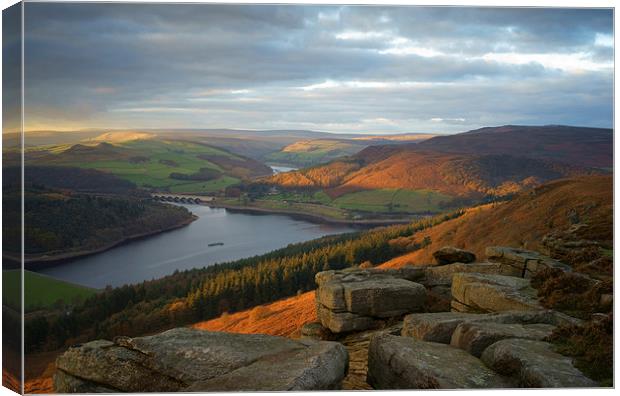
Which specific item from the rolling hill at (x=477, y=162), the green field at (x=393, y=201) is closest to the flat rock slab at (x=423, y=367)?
the rolling hill at (x=477, y=162)

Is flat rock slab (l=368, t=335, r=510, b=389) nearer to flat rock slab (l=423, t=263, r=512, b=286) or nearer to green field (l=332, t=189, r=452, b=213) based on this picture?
flat rock slab (l=423, t=263, r=512, b=286)

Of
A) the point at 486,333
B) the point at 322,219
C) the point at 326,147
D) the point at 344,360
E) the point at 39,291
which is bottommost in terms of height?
the point at 39,291

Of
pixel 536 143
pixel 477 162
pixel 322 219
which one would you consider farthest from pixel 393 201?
pixel 536 143

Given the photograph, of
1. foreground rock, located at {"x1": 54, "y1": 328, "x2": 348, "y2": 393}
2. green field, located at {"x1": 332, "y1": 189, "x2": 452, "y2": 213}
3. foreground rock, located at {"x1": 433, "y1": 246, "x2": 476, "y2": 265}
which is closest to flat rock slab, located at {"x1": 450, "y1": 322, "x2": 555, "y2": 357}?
→ foreground rock, located at {"x1": 54, "y1": 328, "x2": 348, "y2": 393}

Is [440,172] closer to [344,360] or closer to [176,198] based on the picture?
[176,198]

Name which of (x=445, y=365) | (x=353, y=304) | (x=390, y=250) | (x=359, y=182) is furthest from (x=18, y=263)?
(x=390, y=250)

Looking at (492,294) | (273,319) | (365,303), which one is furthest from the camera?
(273,319)

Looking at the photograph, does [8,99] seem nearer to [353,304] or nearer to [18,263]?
[18,263]
